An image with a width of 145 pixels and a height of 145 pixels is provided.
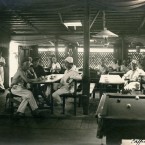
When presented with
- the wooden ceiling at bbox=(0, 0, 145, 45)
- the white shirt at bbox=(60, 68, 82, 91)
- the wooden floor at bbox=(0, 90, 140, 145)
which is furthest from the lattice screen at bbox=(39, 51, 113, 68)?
the wooden floor at bbox=(0, 90, 140, 145)

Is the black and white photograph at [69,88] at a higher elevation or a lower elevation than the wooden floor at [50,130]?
higher

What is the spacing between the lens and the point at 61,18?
352 inches

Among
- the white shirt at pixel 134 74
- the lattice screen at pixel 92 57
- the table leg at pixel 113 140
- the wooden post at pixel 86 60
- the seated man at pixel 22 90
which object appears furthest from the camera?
the lattice screen at pixel 92 57

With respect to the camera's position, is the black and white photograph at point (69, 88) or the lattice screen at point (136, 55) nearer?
the black and white photograph at point (69, 88)

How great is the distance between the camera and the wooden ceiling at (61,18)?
6.64 m

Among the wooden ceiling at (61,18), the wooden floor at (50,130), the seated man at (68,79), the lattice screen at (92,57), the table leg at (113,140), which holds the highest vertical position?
the wooden ceiling at (61,18)

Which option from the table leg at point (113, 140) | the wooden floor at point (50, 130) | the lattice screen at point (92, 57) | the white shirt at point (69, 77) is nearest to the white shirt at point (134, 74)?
the white shirt at point (69, 77)

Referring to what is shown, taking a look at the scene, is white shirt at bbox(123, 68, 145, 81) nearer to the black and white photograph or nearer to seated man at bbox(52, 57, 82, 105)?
the black and white photograph

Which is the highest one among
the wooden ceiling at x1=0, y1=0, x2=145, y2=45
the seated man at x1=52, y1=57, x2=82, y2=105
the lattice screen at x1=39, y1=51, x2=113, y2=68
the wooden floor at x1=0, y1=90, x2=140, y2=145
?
the wooden ceiling at x1=0, y1=0, x2=145, y2=45

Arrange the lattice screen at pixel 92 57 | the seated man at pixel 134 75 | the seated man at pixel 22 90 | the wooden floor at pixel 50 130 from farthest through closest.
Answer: the lattice screen at pixel 92 57 → the seated man at pixel 134 75 → the seated man at pixel 22 90 → the wooden floor at pixel 50 130

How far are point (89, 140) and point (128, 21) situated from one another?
20.2 ft

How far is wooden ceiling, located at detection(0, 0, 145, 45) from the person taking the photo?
21.8 feet

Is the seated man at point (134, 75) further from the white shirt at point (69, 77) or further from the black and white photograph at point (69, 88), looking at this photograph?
the white shirt at point (69, 77)

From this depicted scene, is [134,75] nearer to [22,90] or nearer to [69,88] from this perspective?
[69,88]
